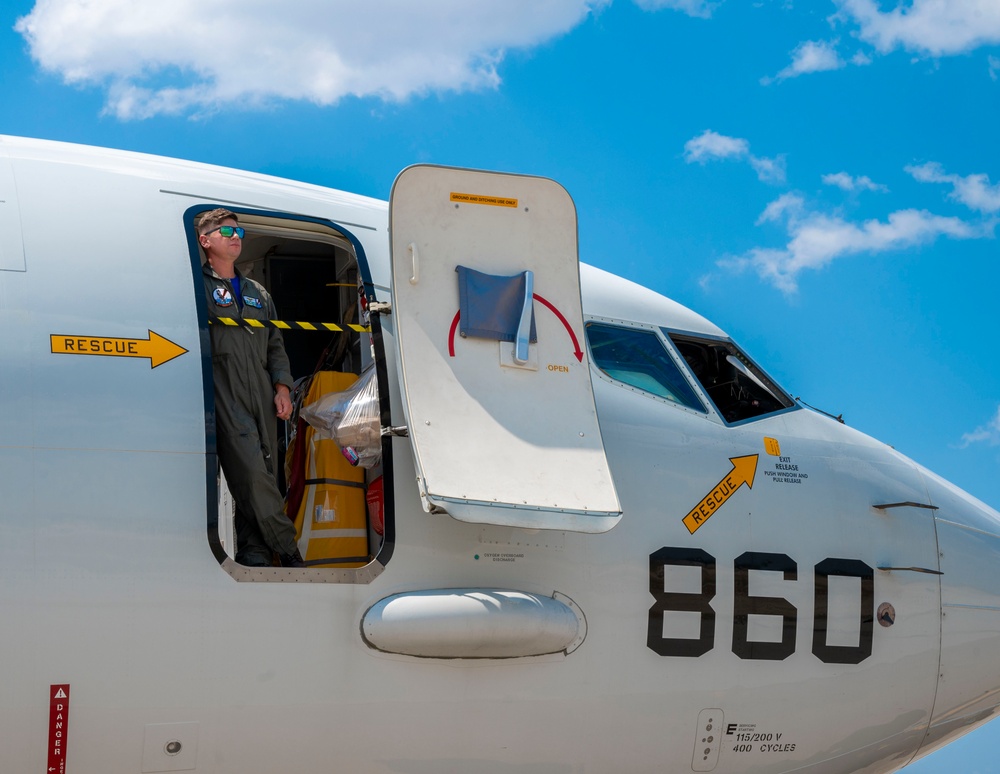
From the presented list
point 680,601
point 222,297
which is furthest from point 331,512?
point 680,601

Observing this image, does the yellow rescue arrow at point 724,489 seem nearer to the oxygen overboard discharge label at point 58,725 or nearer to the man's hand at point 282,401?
the man's hand at point 282,401

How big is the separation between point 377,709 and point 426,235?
2.76 m

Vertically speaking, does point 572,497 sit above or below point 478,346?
below

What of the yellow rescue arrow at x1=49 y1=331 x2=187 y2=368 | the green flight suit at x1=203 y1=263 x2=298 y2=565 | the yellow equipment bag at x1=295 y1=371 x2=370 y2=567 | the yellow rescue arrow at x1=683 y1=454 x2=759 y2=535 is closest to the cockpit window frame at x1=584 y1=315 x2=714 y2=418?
the yellow rescue arrow at x1=683 y1=454 x2=759 y2=535

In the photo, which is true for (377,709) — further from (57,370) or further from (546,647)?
(57,370)

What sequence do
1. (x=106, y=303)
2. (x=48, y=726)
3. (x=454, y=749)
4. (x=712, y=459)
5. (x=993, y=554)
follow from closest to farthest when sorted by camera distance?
(x=48, y=726) → (x=106, y=303) → (x=454, y=749) → (x=712, y=459) → (x=993, y=554)

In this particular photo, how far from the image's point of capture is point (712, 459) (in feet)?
24.5

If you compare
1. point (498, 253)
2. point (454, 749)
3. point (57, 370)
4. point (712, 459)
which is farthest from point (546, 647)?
point (57, 370)

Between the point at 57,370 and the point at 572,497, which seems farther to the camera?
the point at 572,497

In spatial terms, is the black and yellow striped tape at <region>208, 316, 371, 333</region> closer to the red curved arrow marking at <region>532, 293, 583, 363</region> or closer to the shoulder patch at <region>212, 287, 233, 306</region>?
the shoulder patch at <region>212, 287, 233, 306</region>

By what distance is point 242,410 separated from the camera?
6664 mm

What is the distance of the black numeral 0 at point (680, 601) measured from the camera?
22.9ft

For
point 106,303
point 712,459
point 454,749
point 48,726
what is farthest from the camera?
point 712,459

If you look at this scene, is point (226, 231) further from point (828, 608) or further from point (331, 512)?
point (828, 608)
